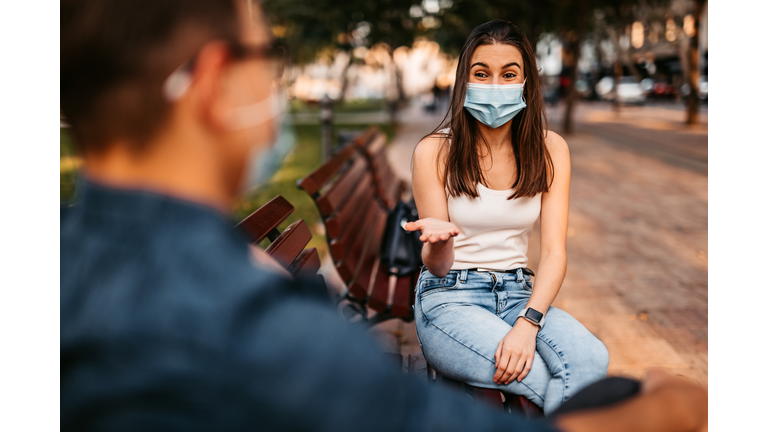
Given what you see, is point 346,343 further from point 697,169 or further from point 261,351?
point 697,169

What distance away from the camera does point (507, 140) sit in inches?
105

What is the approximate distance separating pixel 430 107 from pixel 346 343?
35115 millimetres

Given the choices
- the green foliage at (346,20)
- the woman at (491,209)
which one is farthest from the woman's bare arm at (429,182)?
the green foliage at (346,20)

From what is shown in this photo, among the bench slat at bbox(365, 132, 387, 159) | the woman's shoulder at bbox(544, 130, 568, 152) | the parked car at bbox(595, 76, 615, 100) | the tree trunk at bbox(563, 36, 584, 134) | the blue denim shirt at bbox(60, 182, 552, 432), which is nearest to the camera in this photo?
the blue denim shirt at bbox(60, 182, 552, 432)

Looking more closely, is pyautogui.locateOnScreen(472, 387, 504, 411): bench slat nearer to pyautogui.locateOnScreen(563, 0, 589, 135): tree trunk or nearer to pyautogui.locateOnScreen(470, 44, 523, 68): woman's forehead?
pyautogui.locateOnScreen(470, 44, 523, 68): woman's forehead

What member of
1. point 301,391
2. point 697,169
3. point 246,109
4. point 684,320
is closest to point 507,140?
point 246,109

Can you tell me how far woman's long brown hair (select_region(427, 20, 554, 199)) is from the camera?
97.1 inches

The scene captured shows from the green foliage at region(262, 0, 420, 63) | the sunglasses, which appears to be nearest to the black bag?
the sunglasses

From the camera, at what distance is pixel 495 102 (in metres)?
2.49

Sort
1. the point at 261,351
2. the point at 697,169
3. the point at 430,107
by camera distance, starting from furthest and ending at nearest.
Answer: the point at 430,107
the point at 697,169
the point at 261,351

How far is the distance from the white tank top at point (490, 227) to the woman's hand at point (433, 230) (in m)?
0.55

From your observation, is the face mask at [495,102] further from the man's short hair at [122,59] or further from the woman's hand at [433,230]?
the man's short hair at [122,59]

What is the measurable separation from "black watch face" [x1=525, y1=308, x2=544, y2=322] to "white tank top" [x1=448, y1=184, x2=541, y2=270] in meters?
0.36

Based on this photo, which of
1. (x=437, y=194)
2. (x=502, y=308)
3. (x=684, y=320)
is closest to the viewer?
(x=502, y=308)
